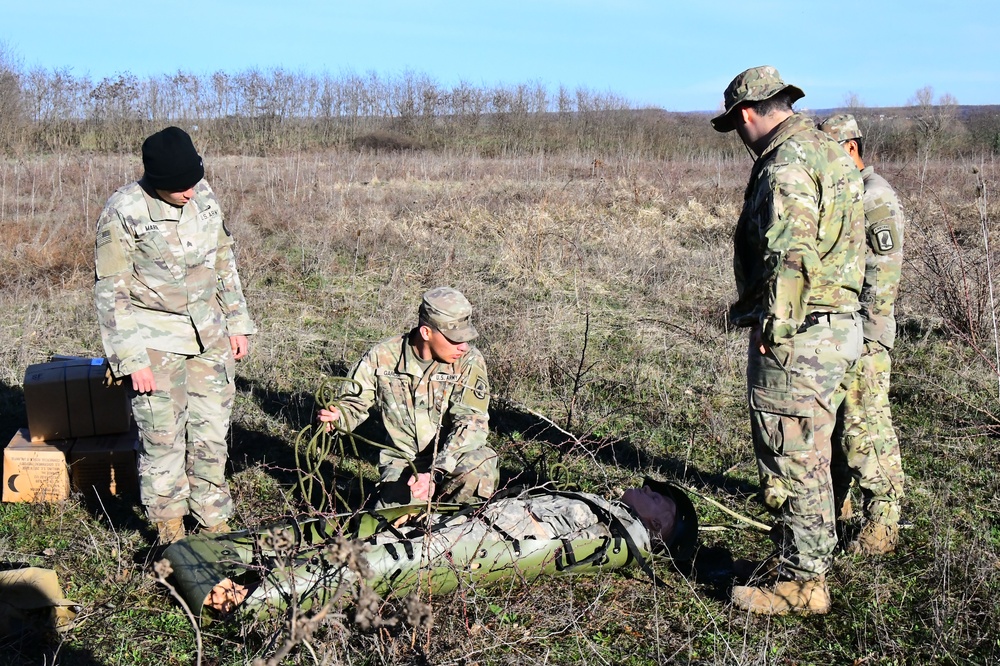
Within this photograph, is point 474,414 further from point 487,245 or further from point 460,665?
point 487,245

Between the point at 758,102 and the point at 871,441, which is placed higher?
the point at 758,102

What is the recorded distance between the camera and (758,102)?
321cm

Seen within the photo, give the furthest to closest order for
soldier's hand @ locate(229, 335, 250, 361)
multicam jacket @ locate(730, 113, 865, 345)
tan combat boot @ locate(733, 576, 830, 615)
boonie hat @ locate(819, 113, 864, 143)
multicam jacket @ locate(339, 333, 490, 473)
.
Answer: multicam jacket @ locate(339, 333, 490, 473) → soldier's hand @ locate(229, 335, 250, 361) → boonie hat @ locate(819, 113, 864, 143) → tan combat boot @ locate(733, 576, 830, 615) → multicam jacket @ locate(730, 113, 865, 345)

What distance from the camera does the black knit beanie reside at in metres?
3.45

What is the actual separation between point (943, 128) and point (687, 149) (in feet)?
22.7

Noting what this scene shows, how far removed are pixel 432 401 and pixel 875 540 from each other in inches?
90.7

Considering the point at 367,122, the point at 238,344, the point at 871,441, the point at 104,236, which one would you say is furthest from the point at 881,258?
the point at 367,122

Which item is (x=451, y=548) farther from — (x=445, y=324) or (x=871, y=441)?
(x=871, y=441)

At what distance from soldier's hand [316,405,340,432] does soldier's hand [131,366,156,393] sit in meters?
0.77

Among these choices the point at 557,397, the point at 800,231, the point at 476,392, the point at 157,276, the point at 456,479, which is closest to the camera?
the point at 800,231

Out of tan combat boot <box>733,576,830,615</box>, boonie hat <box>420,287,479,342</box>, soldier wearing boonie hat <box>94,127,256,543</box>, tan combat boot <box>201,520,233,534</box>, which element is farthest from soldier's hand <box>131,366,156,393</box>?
tan combat boot <box>733,576,830,615</box>

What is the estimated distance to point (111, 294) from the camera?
3.58 m

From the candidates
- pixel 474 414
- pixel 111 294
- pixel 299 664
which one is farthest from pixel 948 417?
pixel 111 294

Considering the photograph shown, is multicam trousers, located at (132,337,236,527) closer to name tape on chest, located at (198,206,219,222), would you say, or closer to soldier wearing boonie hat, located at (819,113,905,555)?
name tape on chest, located at (198,206,219,222)
